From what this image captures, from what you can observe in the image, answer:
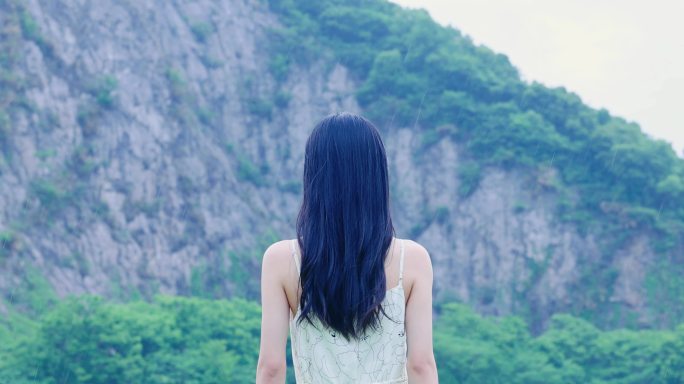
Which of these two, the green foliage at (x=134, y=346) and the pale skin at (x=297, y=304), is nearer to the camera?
the pale skin at (x=297, y=304)

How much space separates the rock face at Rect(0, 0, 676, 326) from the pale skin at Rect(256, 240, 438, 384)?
2361cm

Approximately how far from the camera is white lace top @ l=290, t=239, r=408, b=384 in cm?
263

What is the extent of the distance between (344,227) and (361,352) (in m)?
0.33

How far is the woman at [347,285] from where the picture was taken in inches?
103

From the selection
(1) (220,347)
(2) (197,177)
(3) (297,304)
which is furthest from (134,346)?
(3) (297,304)

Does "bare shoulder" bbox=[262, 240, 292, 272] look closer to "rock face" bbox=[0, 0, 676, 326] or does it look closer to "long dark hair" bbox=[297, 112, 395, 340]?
"long dark hair" bbox=[297, 112, 395, 340]

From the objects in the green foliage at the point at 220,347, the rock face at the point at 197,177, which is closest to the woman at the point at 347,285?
the green foliage at the point at 220,347

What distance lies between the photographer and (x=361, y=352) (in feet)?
8.68

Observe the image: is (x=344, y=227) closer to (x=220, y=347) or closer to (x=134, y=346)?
(x=134, y=346)

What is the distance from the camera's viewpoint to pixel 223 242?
3100 centimetres

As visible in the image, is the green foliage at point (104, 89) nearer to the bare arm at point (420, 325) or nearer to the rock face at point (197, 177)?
the rock face at point (197, 177)

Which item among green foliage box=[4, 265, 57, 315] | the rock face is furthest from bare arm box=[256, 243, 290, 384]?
the rock face

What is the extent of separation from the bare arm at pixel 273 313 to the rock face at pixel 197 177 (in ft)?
77.4

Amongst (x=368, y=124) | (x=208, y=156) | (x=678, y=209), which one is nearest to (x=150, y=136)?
(x=208, y=156)
